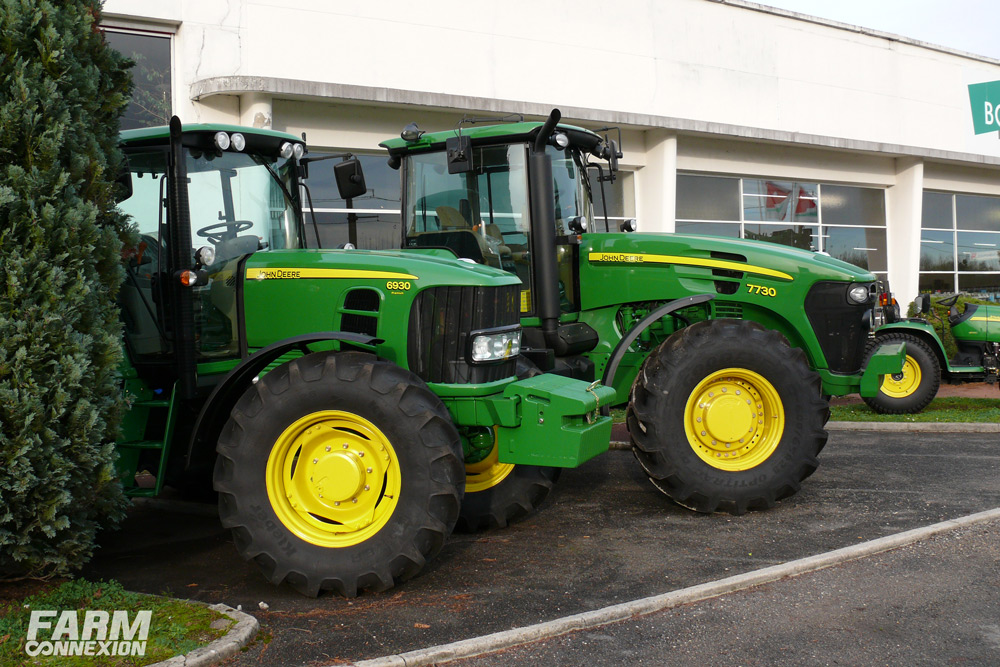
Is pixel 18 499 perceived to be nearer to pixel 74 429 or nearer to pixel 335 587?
pixel 74 429

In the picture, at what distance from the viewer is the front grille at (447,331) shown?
17.7 ft

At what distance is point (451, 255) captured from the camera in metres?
6.33

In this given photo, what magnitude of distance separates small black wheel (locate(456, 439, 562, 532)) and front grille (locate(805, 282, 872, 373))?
8.52ft

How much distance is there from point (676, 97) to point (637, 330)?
11.0m

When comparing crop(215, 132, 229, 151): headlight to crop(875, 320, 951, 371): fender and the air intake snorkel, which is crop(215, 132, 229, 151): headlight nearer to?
the air intake snorkel

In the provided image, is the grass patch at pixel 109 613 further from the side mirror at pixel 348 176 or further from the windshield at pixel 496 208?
the windshield at pixel 496 208

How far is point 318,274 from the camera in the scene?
562 centimetres

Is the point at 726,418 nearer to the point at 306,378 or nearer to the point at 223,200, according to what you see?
the point at 306,378

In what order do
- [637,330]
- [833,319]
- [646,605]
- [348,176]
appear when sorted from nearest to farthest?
[646,605] → [348,176] → [637,330] → [833,319]

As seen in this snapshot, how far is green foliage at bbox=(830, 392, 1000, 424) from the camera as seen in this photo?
37.2 ft

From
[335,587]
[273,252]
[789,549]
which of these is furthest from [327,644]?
[789,549]

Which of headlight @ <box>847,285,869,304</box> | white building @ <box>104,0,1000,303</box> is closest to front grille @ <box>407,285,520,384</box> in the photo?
headlight @ <box>847,285,869,304</box>

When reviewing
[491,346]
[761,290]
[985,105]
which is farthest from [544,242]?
[985,105]

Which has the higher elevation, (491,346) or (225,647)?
(491,346)
